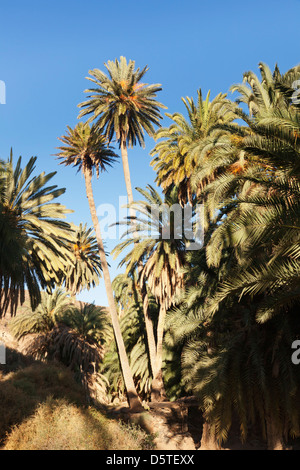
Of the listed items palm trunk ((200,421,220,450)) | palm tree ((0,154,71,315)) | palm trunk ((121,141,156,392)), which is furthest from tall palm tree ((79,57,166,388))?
palm trunk ((200,421,220,450))

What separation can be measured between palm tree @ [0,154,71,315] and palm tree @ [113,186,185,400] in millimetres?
6585

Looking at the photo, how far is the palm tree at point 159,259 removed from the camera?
25.0 m

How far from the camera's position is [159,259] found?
25.1 m

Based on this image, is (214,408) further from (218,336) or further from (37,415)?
(37,415)

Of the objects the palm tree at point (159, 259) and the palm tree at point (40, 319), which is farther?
the palm tree at point (40, 319)

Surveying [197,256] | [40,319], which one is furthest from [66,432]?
[40,319]

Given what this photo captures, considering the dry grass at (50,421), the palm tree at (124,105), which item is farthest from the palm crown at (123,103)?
the dry grass at (50,421)

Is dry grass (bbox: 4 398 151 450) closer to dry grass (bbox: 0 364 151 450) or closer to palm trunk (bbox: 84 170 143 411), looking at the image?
dry grass (bbox: 0 364 151 450)

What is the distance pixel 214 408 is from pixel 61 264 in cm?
1011

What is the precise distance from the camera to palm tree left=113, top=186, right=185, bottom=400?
985 inches

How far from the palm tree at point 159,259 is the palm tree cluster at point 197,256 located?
9 centimetres

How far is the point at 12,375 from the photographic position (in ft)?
63.4

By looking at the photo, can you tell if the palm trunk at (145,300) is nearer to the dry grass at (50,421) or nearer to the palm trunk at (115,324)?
the palm trunk at (115,324)
